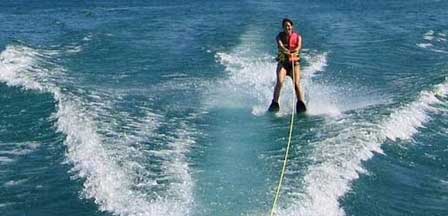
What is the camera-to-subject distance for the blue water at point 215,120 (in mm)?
8211

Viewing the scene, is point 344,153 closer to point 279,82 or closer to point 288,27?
point 279,82

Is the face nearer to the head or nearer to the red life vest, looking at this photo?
the head

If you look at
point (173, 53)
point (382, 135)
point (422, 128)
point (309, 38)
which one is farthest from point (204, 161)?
point (309, 38)

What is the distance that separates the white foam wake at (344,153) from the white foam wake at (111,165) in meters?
1.23

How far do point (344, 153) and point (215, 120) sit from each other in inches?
96.7

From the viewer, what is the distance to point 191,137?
10203 millimetres

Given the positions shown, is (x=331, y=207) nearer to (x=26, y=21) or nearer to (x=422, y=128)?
(x=422, y=128)

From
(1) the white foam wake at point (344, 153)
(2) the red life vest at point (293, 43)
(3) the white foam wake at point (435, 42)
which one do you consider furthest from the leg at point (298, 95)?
(3) the white foam wake at point (435, 42)

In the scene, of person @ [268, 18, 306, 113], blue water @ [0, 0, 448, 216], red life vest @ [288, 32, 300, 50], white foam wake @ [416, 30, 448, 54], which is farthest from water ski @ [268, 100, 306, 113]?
white foam wake @ [416, 30, 448, 54]

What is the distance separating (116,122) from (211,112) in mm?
1562

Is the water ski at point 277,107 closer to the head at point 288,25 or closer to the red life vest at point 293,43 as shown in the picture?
the red life vest at point 293,43

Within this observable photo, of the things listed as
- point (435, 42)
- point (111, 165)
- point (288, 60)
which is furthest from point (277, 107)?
point (435, 42)

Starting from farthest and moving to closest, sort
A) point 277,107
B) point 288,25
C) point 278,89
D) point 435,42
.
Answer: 1. point 435,42
2. point 278,89
3. point 277,107
4. point 288,25

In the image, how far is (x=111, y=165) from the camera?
8.89m
